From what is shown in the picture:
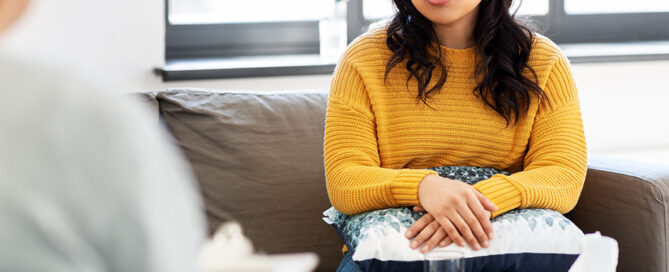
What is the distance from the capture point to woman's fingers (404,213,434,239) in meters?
1.19

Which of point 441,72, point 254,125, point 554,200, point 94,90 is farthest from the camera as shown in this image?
point 254,125

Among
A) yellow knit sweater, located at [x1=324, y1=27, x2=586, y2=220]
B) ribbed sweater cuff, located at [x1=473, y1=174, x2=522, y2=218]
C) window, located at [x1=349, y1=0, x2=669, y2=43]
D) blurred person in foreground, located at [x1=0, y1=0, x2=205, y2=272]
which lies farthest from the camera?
window, located at [x1=349, y1=0, x2=669, y2=43]

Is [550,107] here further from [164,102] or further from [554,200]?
[164,102]

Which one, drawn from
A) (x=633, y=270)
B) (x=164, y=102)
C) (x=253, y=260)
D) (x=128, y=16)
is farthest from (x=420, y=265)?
(x=128, y=16)

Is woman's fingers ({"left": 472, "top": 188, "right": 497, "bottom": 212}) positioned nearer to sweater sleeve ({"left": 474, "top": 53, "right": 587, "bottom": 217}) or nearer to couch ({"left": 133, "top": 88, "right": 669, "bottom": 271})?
sweater sleeve ({"left": 474, "top": 53, "right": 587, "bottom": 217})

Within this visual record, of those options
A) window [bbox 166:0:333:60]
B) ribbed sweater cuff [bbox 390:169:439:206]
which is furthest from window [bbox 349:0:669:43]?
ribbed sweater cuff [bbox 390:169:439:206]

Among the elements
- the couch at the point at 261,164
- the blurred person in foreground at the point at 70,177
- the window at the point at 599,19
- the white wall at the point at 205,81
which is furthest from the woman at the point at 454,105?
the window at the point at 599,19

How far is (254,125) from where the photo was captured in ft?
5.51

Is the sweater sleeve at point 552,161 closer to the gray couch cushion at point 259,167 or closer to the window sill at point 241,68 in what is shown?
the gray couch cushion at point 259,167

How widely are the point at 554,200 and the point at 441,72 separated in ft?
1.13

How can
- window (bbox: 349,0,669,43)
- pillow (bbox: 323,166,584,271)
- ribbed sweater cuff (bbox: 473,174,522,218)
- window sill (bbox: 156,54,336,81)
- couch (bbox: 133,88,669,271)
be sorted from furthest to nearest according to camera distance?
window (bbox: 349,0,669,43)
window sill (bbox: 156,54,336,81)
couch (bbox: 133,88,669,271)
ribbed sweater cuff (bbox: 473,174,522,218)
pillow (bbox: 323,166,584,271)

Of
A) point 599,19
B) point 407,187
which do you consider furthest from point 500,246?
point 599,19

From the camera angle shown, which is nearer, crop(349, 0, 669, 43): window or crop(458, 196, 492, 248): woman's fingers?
crop(458, 196, 492, 248): woman's fingers

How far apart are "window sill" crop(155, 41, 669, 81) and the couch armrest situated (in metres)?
0.92
